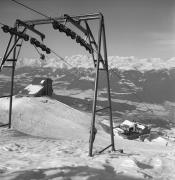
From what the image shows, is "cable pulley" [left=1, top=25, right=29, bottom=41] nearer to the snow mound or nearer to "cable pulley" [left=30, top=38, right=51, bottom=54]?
"cable pulley" [left=30, top=38, right=51, bottom=54]

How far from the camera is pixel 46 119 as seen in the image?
4681 centimetres

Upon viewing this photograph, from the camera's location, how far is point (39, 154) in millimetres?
14047

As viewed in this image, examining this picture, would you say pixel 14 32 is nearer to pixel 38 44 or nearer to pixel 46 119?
pixel 38 44

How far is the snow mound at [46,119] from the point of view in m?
40.3

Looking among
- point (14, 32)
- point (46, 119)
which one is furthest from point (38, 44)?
point (46, 119)

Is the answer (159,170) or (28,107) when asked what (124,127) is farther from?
(159,170)

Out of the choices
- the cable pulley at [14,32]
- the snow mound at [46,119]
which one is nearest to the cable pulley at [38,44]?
the cable pulley at [14,32]

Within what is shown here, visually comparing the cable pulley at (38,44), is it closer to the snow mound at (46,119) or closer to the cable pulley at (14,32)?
the cable pulley at (14,32)

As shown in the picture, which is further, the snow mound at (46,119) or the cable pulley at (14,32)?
the snow mound at (46,119)

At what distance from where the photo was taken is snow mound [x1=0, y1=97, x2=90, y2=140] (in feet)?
132

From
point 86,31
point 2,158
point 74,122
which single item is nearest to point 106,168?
point 2,158

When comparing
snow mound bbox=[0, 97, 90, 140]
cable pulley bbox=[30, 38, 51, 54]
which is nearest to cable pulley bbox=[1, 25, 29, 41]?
cable pulley bbox=[30, 38, 51, 54]

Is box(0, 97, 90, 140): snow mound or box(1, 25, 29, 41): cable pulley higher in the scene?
box(1, 25, 29, 41): cable pulley

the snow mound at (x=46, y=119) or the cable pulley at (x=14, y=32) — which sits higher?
the cable pulley at (x=14, y=32)
